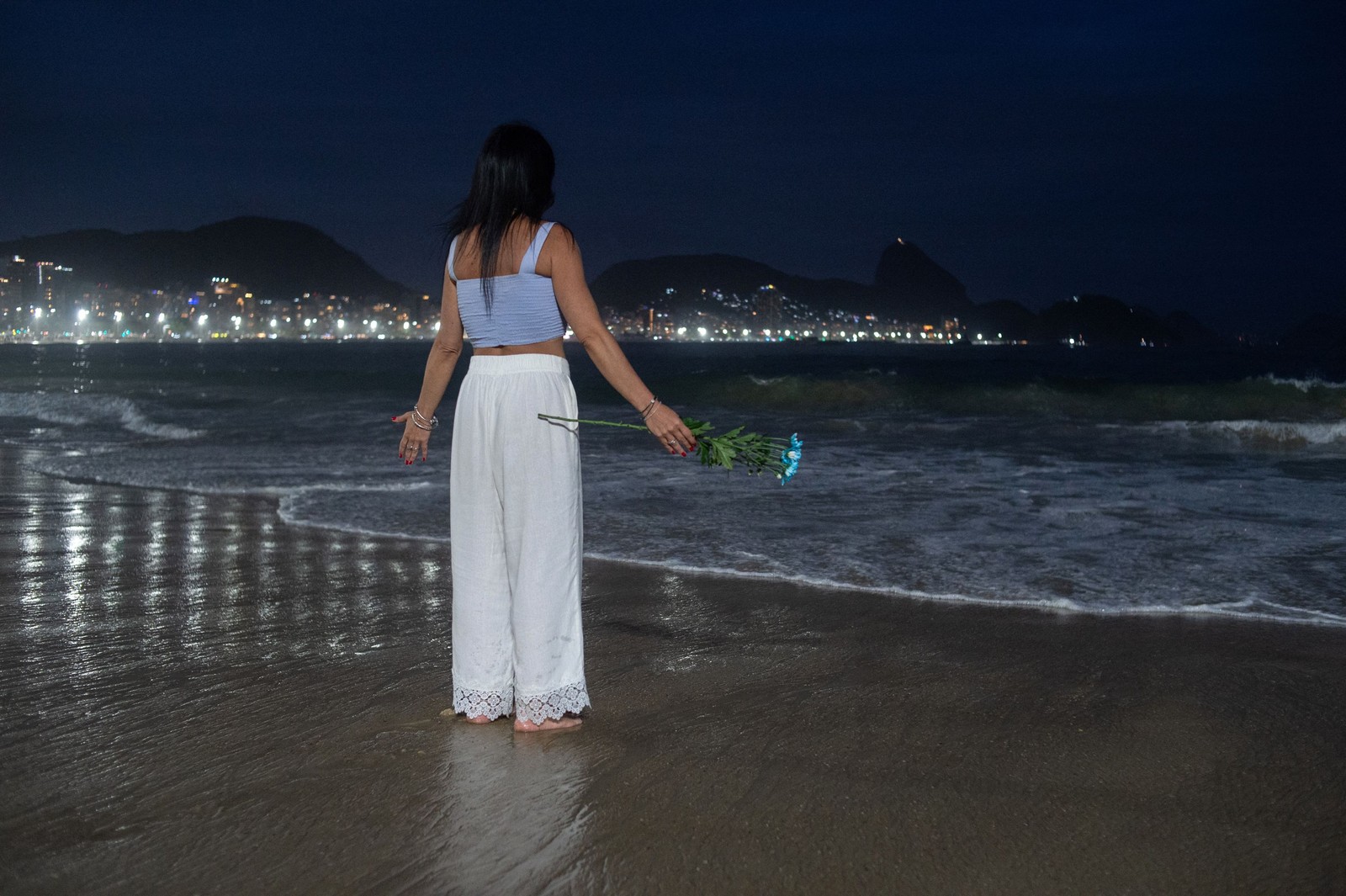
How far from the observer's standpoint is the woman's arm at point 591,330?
3062 millimetres

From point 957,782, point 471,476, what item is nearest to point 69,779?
point 471,476

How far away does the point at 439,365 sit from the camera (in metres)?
3.39

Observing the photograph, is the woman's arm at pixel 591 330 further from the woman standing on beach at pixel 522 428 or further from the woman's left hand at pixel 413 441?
the woman's left hand at pixel 413 441

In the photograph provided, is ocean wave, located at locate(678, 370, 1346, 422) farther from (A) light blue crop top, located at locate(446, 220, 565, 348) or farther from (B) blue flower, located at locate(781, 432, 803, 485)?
(A) light blue crop top, located at locate(446, 220, 565, 348)

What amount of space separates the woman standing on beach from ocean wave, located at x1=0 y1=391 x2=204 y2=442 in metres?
13.0

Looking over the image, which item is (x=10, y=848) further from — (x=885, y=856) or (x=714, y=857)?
(x=885, y=856)

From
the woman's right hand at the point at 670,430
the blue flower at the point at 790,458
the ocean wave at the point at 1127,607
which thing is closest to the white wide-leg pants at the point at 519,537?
the woman's right hand at the point at 670,430

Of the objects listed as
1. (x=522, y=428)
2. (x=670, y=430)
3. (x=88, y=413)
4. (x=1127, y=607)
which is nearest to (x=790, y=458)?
(x=670, y=430)

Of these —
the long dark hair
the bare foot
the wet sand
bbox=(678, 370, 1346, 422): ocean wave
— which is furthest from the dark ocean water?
bbox=(678, 370, 1346, 422): ocean wave

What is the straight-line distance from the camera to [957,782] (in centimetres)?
287

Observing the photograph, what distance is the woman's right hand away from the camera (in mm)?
3102

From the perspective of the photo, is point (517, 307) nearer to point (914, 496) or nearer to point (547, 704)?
point (547, 704)

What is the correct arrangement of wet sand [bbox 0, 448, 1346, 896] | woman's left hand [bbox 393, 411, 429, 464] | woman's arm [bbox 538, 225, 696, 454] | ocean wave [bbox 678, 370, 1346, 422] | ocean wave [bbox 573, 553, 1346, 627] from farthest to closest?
ocean wave [bbox 678, 370, 1346, 422] < ocean wave [bbox 573, 553, 1346, 627] < woman's left hand [bbox 393, 411, 429, 464] < woman's arm [bbox 538, 225, 696, 454] < wet sand [bbox 0, 448, 1346, 896]

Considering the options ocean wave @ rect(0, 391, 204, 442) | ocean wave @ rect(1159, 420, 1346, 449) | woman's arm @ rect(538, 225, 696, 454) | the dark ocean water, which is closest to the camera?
woman's arm @ rect(538, 225, 696, 454)
